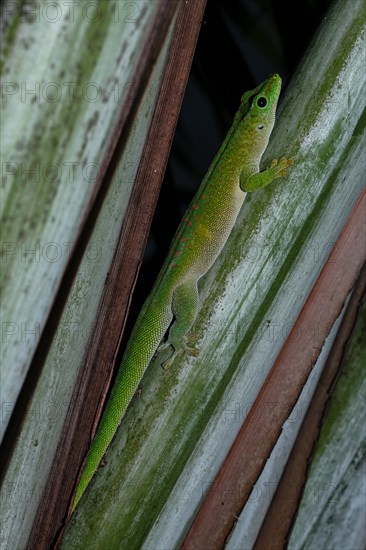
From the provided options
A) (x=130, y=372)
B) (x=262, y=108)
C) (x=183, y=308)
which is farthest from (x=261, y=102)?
(x=130, y=372)

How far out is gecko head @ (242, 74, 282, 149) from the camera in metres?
1.82

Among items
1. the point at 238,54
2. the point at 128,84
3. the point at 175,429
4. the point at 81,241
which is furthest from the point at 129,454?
the point at 238,54

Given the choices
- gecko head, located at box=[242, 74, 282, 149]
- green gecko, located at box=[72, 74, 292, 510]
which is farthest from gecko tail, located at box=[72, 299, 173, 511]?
gecko head, located at box=[242, 74, 282, 149]

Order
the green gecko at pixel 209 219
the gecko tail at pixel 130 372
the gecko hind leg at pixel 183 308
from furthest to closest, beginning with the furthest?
the green gecko at pixel 209 219, the gecko hind leg at pixel 183 308, the gecko tail at pixel 130 372

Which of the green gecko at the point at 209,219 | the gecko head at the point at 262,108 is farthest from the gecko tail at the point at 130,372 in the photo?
the gecko head at the point at 262,108

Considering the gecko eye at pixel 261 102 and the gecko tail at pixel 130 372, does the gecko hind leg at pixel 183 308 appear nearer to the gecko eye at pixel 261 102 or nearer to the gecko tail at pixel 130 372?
the gecko tail at pixel 130 372

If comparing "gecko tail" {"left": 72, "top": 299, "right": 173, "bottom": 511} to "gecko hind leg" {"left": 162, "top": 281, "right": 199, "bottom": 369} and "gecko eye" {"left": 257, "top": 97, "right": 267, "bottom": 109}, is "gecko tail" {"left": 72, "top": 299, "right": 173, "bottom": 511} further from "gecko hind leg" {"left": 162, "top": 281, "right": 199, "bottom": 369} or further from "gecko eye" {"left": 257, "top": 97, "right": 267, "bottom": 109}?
"gecko eye" {"left": 257, "top": 97, "right": 267, "bottom": 109}

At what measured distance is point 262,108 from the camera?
1853mm

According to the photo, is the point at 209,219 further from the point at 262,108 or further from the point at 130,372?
the point at 130,372

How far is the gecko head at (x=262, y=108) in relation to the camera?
1.82 m

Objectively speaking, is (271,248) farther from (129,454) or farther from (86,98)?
(86,98)

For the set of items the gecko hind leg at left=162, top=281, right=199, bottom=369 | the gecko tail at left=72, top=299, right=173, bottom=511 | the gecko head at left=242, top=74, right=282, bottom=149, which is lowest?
the gecko tail at left=72, top=299, right=173, bottom=511

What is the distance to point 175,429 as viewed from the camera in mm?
956

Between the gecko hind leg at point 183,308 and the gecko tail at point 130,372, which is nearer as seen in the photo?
the gecko tail at point 130,372
